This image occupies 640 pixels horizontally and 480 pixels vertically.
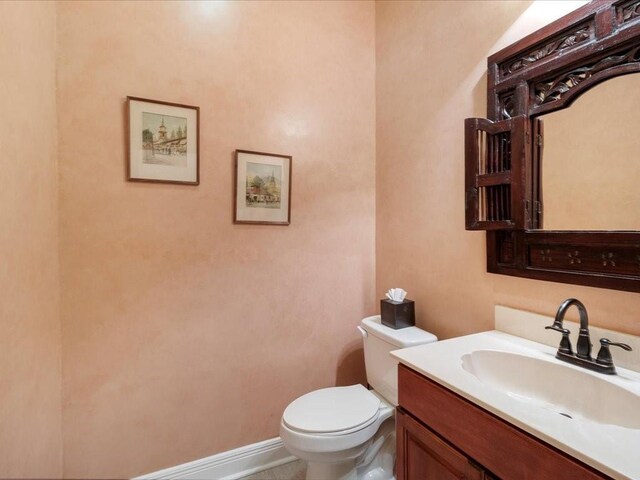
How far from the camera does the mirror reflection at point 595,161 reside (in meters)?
0.93

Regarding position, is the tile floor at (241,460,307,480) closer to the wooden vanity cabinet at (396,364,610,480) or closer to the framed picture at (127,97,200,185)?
the wooden vanity cabinet at (396,364,610,480)

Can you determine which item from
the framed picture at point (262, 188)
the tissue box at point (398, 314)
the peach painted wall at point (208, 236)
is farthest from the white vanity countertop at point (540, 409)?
the framed picture at point (262, 188)

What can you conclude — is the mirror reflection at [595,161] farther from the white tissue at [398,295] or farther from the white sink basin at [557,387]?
the white tissue at [398,295]

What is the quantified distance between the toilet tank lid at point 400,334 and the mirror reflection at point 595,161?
69 centimetres

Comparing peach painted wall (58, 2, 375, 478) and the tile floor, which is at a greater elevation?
peach painted wall (58, 2, 375, 478)

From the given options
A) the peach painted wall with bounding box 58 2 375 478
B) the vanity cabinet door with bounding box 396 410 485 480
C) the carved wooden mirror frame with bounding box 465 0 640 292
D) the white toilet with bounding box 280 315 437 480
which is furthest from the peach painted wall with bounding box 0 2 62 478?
the carved wooden mirror frame with bounding box 465 0 640 292

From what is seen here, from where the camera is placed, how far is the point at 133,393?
1477 millimetres

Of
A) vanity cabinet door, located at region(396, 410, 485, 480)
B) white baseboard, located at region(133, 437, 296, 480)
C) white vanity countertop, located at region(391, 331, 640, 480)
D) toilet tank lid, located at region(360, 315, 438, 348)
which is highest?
white vanity countertop, located at region(391, 331, 640, 480)

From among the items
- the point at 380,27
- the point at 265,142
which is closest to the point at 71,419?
the point at 265,142

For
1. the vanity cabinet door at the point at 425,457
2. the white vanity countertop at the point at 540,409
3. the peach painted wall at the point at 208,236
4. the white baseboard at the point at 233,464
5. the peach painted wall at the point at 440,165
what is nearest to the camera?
the white vanity countertop at the point at 540,409

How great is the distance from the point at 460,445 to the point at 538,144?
1054 mm

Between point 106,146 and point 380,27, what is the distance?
5.71 ft

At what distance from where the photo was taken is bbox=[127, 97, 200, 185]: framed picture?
1452 mm

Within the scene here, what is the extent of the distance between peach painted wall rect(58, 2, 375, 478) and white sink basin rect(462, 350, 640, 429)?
99cm
